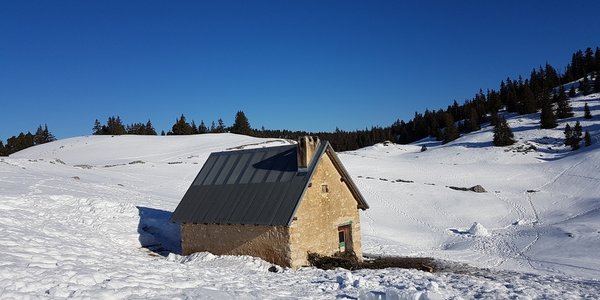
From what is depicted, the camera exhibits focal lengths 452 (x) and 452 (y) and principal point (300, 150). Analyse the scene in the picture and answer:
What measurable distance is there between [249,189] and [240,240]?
2162 mm

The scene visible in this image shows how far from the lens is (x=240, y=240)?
17781mm

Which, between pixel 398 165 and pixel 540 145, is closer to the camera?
pixel 398 165

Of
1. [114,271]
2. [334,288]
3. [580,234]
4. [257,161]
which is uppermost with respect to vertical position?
[257,161]

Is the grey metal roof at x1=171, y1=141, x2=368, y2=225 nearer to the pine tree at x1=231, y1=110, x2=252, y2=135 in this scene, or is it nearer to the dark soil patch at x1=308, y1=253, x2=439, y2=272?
the dark soil patch at x1=308, y1=253, x2=439, y2=272

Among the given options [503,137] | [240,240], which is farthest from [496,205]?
[503,137]

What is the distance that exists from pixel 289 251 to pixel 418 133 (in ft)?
355

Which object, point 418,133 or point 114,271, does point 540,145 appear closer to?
point 418,133

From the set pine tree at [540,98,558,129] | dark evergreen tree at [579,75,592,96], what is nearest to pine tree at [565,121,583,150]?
pine tree at [540,98,558,129]

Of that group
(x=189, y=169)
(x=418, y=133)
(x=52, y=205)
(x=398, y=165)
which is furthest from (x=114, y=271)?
(x=418, y=133)

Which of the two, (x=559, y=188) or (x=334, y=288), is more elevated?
(x=334, y=288)

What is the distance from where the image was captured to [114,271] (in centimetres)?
1284

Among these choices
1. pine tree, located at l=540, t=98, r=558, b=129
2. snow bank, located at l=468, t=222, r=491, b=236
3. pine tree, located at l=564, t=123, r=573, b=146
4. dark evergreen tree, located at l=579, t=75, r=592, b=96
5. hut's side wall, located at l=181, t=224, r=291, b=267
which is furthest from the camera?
dark evergreen tree, located at l=579, t=75, r=592, b=96

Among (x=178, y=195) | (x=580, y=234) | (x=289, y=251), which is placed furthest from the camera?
(x=178, y=195)

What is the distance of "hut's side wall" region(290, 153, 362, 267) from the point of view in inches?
671
